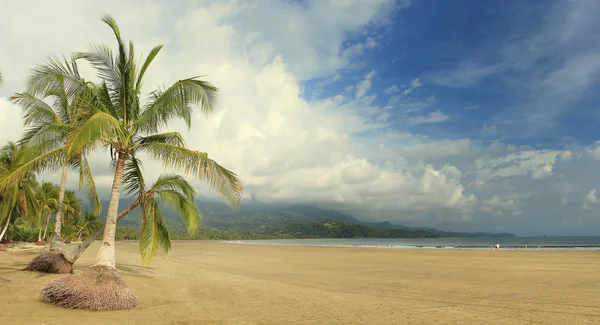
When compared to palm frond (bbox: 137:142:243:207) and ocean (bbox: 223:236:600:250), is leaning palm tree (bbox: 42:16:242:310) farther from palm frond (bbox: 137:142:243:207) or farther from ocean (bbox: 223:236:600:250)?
ocean (bbox: 223:236:600:250)

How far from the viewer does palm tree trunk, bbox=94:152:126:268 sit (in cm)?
984

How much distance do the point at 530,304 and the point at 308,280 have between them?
28.8 feet

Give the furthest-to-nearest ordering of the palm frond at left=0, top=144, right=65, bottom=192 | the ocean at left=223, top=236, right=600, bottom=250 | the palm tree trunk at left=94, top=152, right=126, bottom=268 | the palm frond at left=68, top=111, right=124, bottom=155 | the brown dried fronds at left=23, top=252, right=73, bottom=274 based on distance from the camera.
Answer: the ocean at left=223, top=236, right=600, bottom=250, the brown dried fronds at left=23, top=252, right=73, bottom=274, the palm tree trunk at left=94, top=152, right=126, bottom=268, the palm frond at left=0, top=144, right=65, bottom=192, the palm frond at left=68, top=111, right=124, bottom=155

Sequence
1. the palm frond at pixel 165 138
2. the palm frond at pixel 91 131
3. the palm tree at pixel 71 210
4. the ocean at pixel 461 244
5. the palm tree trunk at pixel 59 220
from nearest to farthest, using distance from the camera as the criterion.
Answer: the palm frond at pixel 91 131 < the palm frond at pixel 165 138 < the palm tree trunk at pixel 59 220 < the palm tree at pixel 71 210 < the ocean at pixel 461 244

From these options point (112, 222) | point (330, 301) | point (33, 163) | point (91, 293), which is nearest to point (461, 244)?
point (330, 301)

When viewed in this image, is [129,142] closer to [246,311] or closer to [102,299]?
[102,299]

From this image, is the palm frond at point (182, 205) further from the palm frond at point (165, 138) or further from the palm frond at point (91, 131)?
the palm frond at point (91, 131)

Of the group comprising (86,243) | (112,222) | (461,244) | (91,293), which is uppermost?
(112,222)

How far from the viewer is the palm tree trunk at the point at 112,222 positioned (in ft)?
32.3

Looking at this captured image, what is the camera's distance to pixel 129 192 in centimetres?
1202

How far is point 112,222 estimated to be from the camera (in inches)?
412

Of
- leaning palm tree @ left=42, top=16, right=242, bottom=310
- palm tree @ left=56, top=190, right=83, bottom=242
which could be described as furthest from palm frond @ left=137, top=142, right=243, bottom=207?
palm tree @ left=56, top=190, right=83, bottom=242

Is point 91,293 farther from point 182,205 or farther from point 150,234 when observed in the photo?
point 182,205

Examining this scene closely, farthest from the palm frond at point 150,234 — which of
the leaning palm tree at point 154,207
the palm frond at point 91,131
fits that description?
the palm frond at point 91,131
